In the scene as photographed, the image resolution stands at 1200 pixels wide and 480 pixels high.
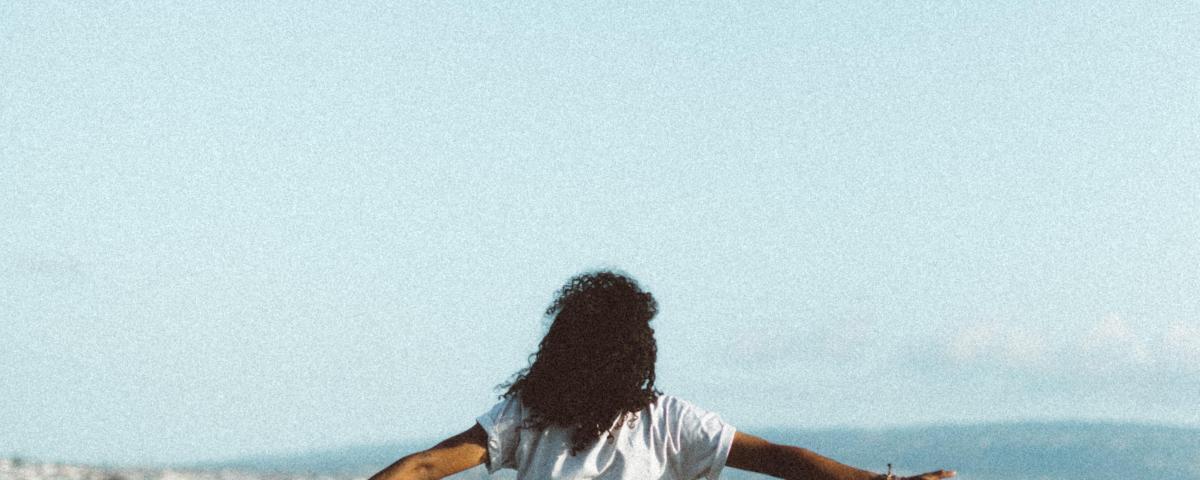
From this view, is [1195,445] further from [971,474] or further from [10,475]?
[10,475]

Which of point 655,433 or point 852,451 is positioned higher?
point 852,451

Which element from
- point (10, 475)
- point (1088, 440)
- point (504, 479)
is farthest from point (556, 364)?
point (1088, 440)

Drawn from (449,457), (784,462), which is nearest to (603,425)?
(449,457)

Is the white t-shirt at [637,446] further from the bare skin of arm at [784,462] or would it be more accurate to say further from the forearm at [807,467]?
the forearm at [807,467]

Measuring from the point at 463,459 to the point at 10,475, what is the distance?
54.2ft

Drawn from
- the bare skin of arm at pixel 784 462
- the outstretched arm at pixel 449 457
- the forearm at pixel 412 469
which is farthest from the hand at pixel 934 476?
the forearm at pixel 412 469

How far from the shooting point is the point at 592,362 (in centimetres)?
616

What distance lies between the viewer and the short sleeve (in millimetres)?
6215

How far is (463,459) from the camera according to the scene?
20.4 feet

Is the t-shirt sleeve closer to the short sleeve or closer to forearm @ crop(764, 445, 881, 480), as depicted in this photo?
forearm @ crop(764, 445, 881, 480)

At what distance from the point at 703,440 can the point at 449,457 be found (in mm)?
1232

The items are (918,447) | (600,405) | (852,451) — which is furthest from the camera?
(852,451)

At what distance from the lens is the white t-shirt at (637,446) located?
19.9ft

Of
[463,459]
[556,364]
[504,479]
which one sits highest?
[504,479]
